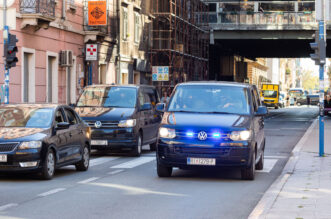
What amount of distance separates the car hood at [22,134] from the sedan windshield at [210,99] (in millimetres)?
2536

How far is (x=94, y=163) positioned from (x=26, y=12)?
10.9 m

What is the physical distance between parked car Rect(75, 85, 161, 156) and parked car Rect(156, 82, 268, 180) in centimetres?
473

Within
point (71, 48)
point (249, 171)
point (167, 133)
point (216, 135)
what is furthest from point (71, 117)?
point (71, 48)

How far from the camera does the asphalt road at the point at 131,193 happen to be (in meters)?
9.51

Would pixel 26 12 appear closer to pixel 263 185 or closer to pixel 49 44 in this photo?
pixel 49 44

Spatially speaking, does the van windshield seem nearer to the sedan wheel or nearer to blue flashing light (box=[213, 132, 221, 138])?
the sedan wheel

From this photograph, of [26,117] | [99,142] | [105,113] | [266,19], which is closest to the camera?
[26,117]

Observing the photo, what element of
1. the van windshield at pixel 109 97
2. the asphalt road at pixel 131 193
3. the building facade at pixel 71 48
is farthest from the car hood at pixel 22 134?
the building facade at pixel 71 48

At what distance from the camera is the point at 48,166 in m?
13.2

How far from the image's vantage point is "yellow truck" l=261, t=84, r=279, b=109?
9462cm

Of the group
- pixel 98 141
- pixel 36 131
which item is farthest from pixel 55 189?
pixel 98 141

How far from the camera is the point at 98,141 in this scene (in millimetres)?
18891

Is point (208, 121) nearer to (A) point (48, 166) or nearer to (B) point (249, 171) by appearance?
(B) point (249, 171)

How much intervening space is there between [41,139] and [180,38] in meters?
38.1
